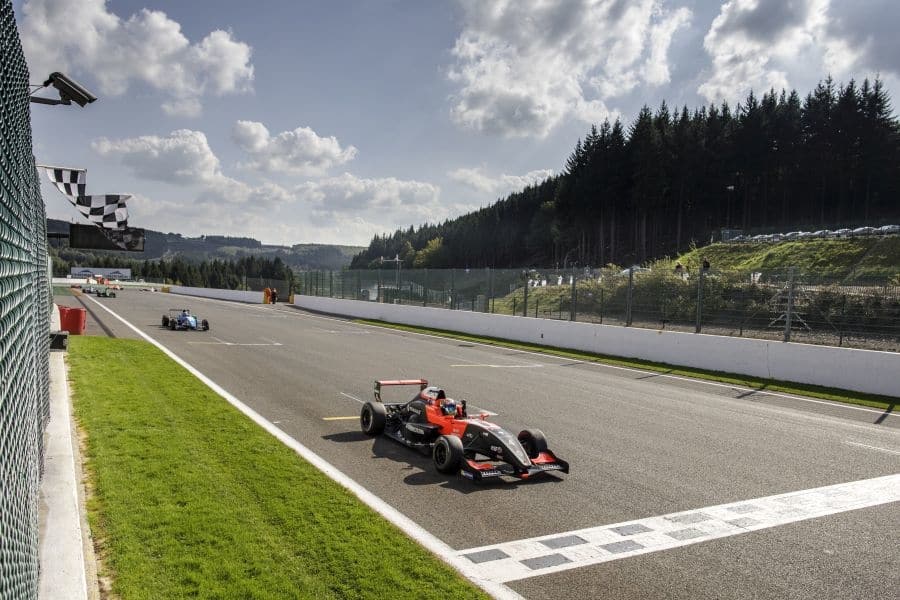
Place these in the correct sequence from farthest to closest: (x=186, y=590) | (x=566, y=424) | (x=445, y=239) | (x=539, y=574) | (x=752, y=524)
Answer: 1. (x=445, y=239)
2. (x=566, y=424)
3. (x=752, y=524)
4. (x=539, y=574)
5. (x=186, y=590)

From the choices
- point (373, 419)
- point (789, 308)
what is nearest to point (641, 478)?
point (373, 419)

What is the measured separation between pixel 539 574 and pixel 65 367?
1110 cm

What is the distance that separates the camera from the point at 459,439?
22.5 feet

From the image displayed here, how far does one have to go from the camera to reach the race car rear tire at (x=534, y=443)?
6914mm

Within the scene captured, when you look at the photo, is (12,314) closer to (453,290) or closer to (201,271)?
(453,290)

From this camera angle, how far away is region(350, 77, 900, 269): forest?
2200 inches

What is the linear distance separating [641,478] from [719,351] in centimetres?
1052

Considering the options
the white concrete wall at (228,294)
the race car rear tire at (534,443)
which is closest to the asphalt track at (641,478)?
the race car rear tire at (534,443)

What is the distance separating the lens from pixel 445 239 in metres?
135

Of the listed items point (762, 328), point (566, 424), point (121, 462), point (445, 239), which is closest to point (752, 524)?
point (566, 424)

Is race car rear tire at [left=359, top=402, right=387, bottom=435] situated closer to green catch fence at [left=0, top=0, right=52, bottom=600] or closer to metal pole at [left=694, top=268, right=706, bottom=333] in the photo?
green catch fence at [left=0, top=0, right=52, bottom=600]

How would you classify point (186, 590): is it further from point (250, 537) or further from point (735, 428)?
point (735, 428)

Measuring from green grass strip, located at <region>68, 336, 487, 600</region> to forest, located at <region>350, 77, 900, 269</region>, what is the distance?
5037 centimetres

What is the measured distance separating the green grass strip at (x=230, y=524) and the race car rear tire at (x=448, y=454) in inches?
48.0
